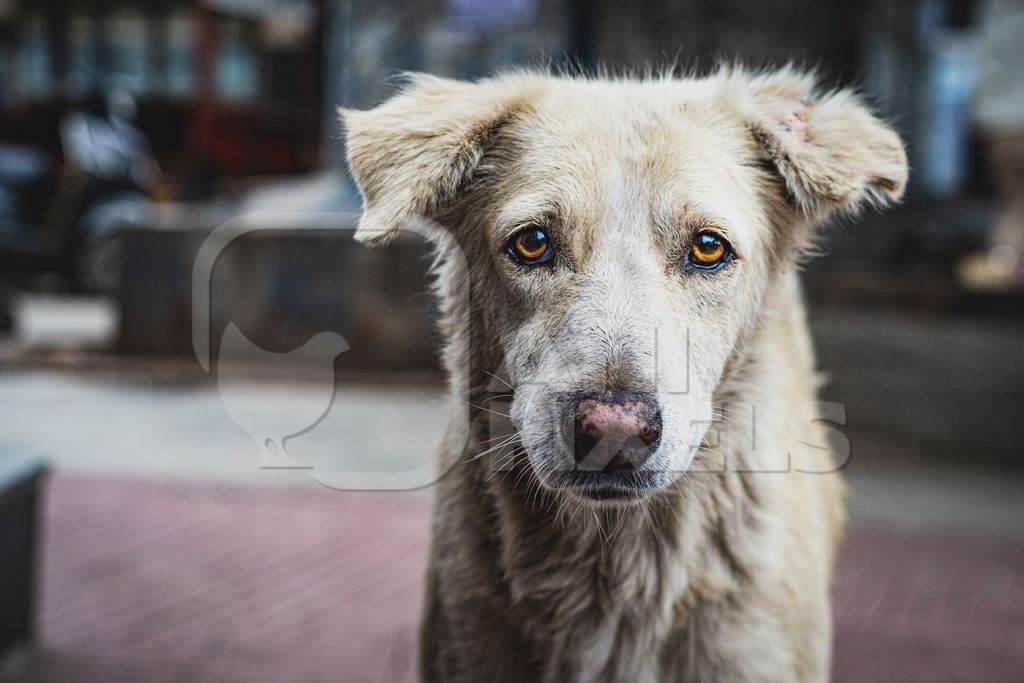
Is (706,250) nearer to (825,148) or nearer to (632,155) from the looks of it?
(632,155)

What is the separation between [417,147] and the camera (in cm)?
219

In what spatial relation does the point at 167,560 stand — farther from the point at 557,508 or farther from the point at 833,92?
the point at 833,92

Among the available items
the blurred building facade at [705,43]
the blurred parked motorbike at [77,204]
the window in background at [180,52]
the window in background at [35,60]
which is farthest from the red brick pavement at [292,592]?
the window in background at [35,60]

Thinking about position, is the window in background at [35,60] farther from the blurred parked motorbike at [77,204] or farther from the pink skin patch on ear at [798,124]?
the pink skin patch on ear at [798,124]

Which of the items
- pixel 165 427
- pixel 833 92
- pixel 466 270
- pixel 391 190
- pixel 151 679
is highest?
pixel 833 92

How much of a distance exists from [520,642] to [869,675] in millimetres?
2049

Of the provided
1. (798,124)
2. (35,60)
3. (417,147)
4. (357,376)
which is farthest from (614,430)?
(35,60)

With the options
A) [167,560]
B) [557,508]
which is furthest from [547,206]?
[167,560]

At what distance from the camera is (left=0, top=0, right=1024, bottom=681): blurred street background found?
392 centimetres

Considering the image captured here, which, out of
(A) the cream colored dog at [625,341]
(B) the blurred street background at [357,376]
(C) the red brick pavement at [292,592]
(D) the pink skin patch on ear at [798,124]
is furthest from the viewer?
(B) the blurred street background at [357,376]

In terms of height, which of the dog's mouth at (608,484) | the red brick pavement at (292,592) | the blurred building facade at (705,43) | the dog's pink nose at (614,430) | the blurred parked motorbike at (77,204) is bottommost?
the red brick pavement at (292,592)

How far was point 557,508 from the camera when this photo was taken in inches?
88.8

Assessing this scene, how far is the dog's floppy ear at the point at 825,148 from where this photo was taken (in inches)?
85.7

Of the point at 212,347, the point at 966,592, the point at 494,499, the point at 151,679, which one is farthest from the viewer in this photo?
the point at 212,347
